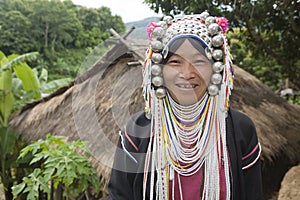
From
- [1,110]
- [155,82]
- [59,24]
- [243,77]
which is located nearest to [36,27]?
[59,24]

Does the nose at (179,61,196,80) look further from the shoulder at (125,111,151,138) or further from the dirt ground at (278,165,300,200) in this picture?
the dirt ground at (278,165,300,200)

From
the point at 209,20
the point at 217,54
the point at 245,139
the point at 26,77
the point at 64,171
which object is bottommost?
the point at 64,171

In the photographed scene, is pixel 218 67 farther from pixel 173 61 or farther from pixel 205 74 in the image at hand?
pixel 173 61

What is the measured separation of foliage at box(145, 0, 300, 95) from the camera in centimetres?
312

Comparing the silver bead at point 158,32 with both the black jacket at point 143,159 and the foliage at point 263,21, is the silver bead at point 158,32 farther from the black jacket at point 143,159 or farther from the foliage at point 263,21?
the foliage at point 263,21

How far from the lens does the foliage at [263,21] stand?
3.12 meters

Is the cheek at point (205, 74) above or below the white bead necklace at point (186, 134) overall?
above

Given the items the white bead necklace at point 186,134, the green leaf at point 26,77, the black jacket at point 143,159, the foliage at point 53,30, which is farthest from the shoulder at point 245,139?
the foliage at point 53,30

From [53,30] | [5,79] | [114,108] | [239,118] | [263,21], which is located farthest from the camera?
[53,30]

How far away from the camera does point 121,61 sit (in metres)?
3.89

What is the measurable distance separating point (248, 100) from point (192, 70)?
2981 millimetres

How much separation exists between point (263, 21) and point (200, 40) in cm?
309

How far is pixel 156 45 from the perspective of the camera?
4.16ft

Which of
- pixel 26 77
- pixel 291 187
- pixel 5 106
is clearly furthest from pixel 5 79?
pixel 291 187
